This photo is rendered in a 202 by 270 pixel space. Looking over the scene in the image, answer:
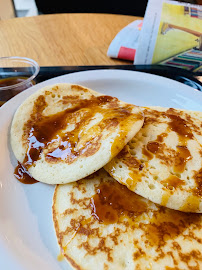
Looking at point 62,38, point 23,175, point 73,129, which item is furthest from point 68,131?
point 62,38

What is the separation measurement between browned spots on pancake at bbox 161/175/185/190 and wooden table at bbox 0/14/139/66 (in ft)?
4.97

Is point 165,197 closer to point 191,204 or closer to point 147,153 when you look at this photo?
point 191,204

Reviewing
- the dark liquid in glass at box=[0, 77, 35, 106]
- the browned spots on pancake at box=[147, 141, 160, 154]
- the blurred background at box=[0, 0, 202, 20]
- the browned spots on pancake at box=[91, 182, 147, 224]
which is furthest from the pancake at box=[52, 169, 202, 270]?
the blurred background at box=[0, 0, 202, 20]

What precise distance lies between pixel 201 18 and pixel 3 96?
1.83 metres

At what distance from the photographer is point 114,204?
1134 millimetres

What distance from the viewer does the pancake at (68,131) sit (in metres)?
1.18

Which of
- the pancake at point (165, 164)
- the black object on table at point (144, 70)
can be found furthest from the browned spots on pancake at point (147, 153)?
the black object on table at point (144, 70)

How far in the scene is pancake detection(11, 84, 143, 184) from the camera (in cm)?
118

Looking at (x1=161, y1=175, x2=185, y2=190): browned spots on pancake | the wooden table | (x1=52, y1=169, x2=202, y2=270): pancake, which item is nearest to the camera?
(x1=52, y1=169, x2=202, y2=270): pancake

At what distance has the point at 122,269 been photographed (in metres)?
0.99

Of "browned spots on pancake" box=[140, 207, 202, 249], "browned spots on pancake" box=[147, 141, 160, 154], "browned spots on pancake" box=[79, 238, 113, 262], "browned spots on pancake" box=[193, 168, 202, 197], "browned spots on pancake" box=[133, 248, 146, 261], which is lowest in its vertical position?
"browned spots on pancake" box=[79, 238, 113, 262]

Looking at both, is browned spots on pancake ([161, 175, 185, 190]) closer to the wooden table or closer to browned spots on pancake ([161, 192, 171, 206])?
browned spots on pancake ([161, 192, 171, 206])

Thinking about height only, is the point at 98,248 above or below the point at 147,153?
below

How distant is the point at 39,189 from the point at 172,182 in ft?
2.30
